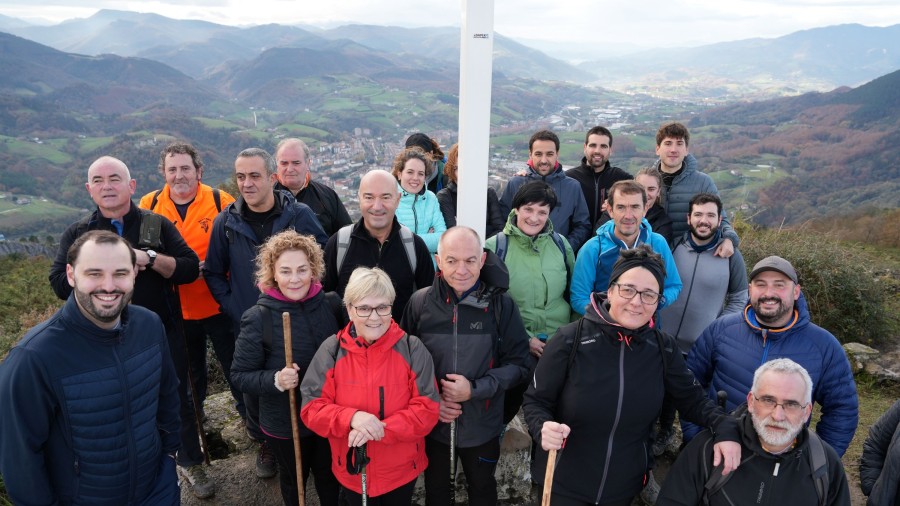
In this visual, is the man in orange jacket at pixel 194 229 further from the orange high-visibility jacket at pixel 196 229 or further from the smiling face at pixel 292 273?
the smiling face at pixel 292 273

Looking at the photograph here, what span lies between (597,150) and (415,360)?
3479 mm

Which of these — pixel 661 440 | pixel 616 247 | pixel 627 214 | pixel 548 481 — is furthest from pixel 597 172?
pixel 548 481

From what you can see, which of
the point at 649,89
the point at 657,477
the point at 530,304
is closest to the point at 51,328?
the point at 530,304

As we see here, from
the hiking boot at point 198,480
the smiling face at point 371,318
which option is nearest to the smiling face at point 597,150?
the smiling face at point 371,318

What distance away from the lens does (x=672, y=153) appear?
505cm

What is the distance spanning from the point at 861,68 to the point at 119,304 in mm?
208942

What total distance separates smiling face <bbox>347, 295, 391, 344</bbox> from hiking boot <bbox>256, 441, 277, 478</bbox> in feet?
6.64

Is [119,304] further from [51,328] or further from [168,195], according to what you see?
[168,195]

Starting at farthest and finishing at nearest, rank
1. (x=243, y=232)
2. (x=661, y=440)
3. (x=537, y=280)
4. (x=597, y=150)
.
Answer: (x=597, y=150) < (x=661, y=440) < (x=243, y=232) < (x=537, y=280)

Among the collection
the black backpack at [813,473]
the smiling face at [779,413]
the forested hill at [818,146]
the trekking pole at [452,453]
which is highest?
the forested hill at [818,146]

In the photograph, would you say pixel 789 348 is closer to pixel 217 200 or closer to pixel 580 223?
pixel 580 223

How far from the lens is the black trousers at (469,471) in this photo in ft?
10.8

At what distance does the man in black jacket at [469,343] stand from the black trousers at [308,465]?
0.75 metres

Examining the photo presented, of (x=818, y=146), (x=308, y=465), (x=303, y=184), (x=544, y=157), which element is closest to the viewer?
(x=308, y=465)
